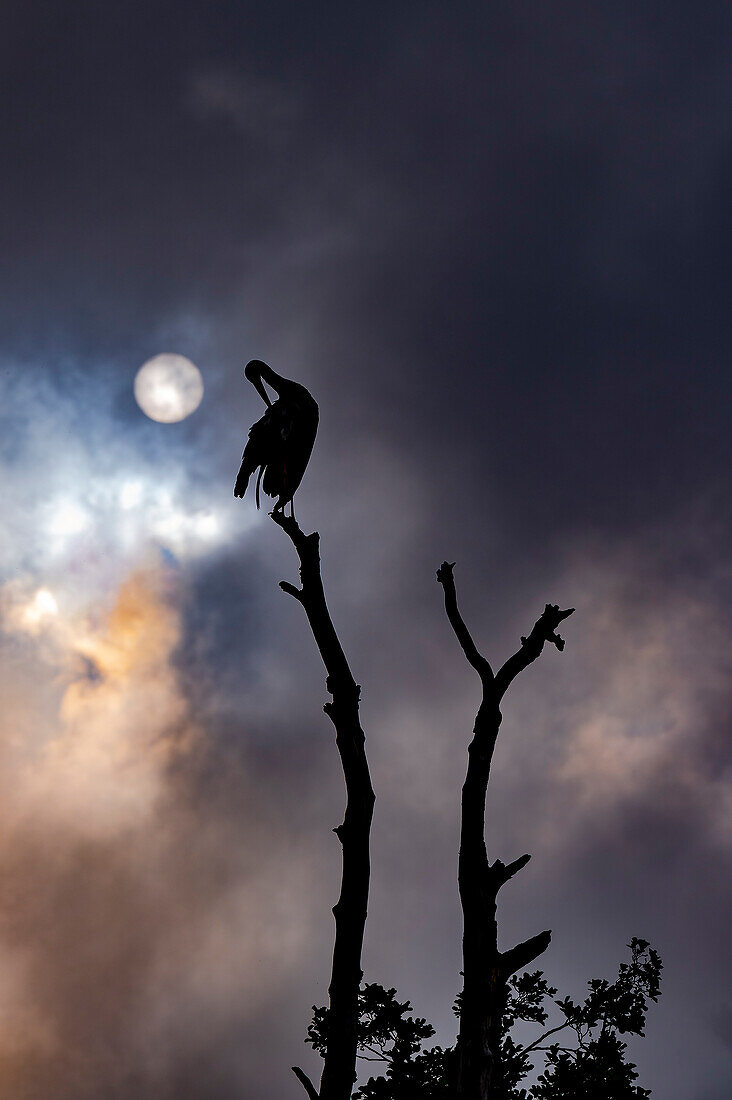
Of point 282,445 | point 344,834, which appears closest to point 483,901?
point 344,834

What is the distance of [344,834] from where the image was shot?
6.26 metres

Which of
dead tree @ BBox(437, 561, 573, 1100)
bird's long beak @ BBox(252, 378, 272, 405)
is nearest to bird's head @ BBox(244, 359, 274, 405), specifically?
bird's long beak @ BBox(252, 378, 272, 405)

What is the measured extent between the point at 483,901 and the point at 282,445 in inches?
209

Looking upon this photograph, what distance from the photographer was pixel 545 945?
6645 millimetres

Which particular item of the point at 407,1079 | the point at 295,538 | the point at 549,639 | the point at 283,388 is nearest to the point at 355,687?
the point at 295,538

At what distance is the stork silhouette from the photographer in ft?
28.6

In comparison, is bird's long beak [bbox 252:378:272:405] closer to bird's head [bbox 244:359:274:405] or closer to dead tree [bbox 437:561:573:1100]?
bird's head [bbox 244:359:274:405]

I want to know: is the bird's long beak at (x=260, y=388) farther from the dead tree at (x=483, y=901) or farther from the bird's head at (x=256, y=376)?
the dead tree at (x=483, y=901)

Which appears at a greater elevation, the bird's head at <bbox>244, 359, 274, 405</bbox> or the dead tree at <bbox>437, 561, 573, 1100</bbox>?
the bird's head at <bbox>244, 359, 274, 405</bbox>

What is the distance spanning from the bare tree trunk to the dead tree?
1.20 metres

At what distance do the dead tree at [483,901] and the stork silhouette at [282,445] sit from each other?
220 cm

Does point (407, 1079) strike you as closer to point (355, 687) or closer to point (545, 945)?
point (545, 945)

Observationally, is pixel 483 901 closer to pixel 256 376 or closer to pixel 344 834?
pixel 344 834

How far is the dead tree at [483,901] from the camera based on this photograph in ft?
20.8
